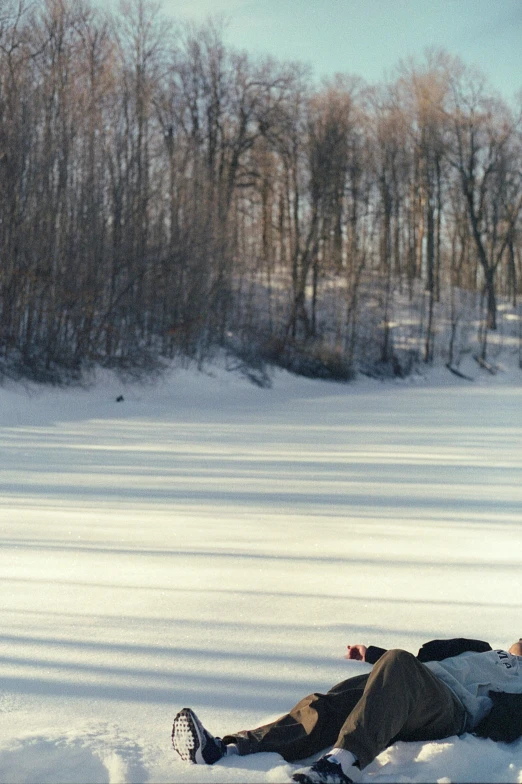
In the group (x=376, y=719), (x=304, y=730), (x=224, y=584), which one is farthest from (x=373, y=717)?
(x=224, y=584)

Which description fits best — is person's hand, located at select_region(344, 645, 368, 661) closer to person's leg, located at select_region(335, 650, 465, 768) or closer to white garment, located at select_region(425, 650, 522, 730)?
white garment, located at select_region(425, 650, 522, 730)

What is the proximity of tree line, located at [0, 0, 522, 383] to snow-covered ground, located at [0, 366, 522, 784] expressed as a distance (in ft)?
33.5

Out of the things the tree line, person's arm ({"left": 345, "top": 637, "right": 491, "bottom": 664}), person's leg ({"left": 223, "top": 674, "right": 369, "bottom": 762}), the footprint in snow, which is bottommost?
the footprint in snow

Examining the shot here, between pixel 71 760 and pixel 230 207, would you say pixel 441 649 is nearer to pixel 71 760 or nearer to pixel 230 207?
pixel 71 760

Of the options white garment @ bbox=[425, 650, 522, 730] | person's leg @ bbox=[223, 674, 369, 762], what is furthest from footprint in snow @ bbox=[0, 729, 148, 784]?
white garment @ bbox=[425, 650, 522, 730]

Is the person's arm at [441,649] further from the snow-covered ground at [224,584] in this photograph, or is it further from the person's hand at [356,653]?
the snow-covered ground at [224,584]

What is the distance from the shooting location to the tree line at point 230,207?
66.1 ft

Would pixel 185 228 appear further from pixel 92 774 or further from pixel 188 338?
pixel 92 774

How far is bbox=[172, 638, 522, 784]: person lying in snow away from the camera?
242cm

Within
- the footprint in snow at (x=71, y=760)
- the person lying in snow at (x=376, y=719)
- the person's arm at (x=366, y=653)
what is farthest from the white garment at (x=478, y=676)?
the footprint in snow at (x=71, y=760)

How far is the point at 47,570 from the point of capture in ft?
15.7

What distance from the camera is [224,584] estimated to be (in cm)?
455

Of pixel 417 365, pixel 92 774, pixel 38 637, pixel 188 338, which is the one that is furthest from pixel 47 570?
pixel 417 365

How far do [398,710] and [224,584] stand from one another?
214 centimetres
